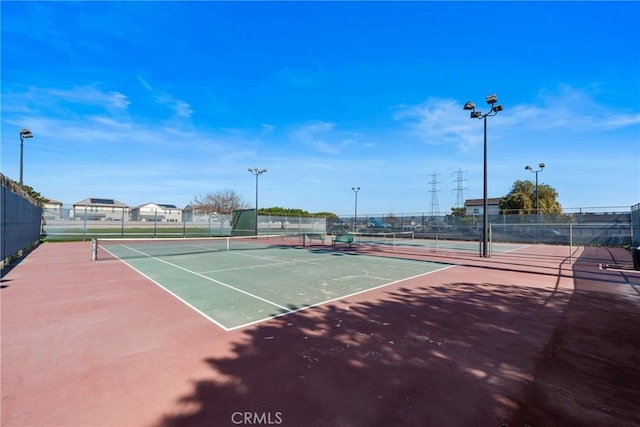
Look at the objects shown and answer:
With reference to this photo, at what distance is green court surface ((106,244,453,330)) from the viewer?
239 inches

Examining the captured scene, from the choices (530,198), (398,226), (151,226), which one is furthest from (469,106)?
(151,226)

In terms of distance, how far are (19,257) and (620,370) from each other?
64.7 ft

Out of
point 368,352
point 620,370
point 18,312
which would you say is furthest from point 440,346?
point 18,312

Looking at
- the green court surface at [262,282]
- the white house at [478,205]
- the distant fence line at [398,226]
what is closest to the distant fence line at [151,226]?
the distant fence line at [398,226]

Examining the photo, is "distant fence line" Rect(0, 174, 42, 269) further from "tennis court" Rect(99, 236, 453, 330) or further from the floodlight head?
the floodlight head

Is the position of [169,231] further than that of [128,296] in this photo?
Yes

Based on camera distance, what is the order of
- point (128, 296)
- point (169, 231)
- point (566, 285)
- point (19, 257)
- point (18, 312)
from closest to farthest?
1. point (18, 312)
2. point (128, 296)
3. point (566, 285)
4. point (19, 257)
5. point (169, 231)

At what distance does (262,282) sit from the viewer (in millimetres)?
8609

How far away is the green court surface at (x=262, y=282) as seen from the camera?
6.06m

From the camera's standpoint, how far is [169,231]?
31.8 metres

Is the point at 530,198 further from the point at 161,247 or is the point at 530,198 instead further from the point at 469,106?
the point at 161,247

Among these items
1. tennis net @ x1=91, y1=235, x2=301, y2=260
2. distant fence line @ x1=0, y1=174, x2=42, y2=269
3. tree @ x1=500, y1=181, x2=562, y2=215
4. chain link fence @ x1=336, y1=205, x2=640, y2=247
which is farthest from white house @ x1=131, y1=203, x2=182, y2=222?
tree @ x1=500, y1=181, x2=562, y2=215

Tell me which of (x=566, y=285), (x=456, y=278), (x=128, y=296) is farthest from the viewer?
(x=456, y=278)

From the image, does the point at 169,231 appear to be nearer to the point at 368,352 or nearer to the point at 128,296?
the point at 128,296
